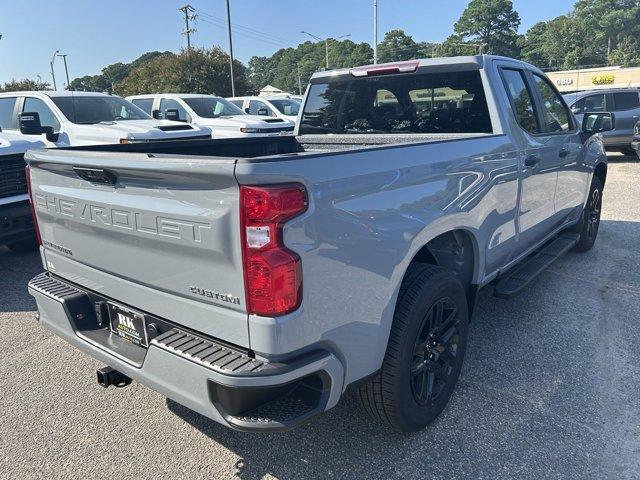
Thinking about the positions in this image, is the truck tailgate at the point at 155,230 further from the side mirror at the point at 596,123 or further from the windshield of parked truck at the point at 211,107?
the windshield of parked truck at the point at 211,107

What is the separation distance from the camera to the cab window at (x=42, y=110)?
7374 mm

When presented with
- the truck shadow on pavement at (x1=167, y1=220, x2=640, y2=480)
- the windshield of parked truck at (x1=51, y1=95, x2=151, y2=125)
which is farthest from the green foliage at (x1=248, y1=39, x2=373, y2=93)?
the truck shadow on pavement at (x1=167, y1=220, x2=640, y2=480)

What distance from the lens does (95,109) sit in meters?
7.97

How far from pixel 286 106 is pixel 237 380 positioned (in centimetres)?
1486

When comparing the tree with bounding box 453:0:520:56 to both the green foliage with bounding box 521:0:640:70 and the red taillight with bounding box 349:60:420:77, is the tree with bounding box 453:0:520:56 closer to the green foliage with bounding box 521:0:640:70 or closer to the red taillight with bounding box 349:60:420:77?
the green foliage with bounding box 521:0:640:70

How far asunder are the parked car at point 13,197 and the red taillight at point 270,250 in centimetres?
423

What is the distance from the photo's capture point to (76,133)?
7152 millimetres

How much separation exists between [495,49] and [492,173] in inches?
4168

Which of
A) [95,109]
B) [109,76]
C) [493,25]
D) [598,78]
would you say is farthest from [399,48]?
[95,109]

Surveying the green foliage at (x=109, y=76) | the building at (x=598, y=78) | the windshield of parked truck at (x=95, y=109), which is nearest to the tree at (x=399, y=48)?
the green foliage at (x=109, y=76)

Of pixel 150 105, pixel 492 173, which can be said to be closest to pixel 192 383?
pixel 492 173

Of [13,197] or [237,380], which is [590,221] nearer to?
[237,380]

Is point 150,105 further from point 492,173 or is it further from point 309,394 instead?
point 309,394

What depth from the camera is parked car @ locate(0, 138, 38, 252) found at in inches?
198
